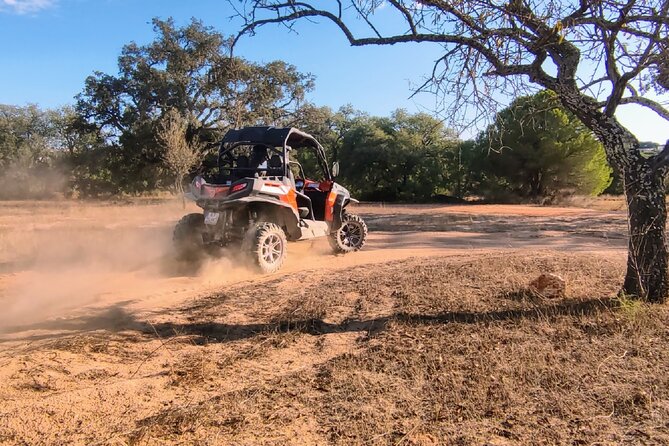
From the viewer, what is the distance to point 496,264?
316 inches

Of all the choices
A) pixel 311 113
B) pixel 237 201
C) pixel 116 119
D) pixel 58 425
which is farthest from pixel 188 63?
pixel 58 425

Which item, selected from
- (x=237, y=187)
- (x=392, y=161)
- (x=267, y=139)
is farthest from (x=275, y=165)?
(x=392, y=161)

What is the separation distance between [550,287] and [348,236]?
5.17 m

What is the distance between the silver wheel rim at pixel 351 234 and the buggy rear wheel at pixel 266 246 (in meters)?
2.17

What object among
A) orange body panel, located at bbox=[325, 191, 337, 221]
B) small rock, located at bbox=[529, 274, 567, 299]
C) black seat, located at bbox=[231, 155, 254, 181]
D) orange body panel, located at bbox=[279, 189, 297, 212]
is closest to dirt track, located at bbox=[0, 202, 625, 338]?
orange body panel, located at bbox=[325, 191, 337, 221]

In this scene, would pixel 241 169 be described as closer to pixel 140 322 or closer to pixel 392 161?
pixel 140 322

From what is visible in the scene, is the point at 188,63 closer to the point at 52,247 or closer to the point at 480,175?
the point at 480,175

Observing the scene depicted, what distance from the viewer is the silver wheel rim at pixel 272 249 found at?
8.10m

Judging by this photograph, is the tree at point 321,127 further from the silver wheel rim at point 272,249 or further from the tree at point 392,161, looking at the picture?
the silver wheel rim at point 272,249

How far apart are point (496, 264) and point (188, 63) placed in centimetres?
3083

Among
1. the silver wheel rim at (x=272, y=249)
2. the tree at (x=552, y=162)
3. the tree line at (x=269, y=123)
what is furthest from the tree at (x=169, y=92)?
the silver wheel rim at (x=272, y=249)

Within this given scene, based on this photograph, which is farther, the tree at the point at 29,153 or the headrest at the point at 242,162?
the tree at the point at 29,153

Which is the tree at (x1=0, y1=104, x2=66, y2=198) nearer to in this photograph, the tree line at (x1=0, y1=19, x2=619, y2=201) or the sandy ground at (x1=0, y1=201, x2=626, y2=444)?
the tree line at (x1=0, y1=19, x2=619, y2=201)

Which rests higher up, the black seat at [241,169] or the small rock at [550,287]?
the black seat at [241,169]
